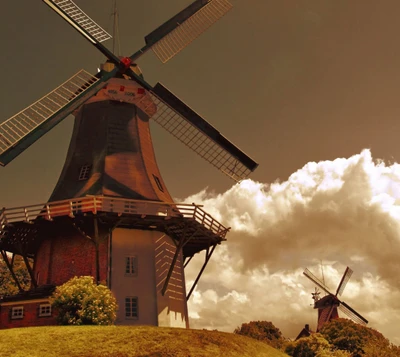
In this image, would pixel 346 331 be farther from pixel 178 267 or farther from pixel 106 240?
pixel 106 240

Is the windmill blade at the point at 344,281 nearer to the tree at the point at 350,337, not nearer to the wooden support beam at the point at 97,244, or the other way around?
the tree at the point at 350,337

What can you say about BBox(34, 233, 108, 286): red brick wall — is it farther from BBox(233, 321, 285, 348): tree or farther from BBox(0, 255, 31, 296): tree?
BBox(233, 321, 285, 348): tree

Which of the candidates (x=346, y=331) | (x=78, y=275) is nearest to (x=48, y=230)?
(x=78, y=275)

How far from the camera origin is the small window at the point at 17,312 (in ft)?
81.9

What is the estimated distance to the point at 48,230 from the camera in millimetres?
27000

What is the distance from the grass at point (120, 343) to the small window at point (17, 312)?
5516 mm

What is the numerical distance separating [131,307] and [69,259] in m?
4.15

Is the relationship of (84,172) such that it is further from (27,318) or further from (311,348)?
(311,348)

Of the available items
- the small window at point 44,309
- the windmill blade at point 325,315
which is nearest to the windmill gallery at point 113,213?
the small window at point 44,309

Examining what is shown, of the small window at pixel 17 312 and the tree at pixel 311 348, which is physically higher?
the small window at pixel 17 312

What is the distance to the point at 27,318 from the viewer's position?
24.7m

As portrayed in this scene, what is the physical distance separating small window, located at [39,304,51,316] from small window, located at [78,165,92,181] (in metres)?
7.38

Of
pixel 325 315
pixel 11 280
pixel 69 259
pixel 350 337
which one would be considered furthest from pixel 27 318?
pixel 325 315

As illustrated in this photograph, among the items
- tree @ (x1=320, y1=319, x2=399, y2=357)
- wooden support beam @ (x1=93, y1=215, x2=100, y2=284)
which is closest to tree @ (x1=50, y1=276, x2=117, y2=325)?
wooden support beam @ (x1=93, y1=215, x2=100, y2=284)
